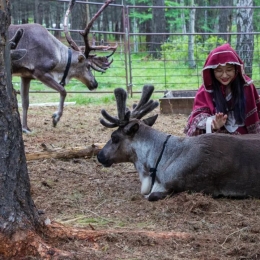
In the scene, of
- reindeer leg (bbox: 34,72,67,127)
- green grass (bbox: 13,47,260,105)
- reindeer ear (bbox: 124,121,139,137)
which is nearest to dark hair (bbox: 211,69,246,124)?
reindeer ear (bbox: 124,121,139,137)

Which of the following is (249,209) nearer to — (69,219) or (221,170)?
(221,170)

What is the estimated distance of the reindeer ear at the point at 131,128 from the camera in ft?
15.4

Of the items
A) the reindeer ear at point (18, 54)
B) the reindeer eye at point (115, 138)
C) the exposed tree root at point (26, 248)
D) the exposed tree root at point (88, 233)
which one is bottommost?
the exposed tree root at point (88, 233)

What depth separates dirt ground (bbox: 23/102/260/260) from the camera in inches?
121

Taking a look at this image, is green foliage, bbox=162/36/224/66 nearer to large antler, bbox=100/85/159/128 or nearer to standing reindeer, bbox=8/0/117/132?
standing reindeer, bbox=8/0/117/132

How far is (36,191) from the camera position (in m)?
4.64

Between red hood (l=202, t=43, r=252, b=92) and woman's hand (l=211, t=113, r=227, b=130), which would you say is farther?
red hood (l=202, t=43, r=252, b=92)

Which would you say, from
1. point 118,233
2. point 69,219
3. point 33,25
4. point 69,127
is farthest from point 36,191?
point 33,25

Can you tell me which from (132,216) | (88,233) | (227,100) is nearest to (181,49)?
(227,100)

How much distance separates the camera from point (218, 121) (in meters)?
4.71

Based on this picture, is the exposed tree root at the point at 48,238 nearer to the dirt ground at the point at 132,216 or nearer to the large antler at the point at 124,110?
the dirt ground at the point at 132,216

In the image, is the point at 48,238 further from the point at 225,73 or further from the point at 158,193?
the point at 225,73

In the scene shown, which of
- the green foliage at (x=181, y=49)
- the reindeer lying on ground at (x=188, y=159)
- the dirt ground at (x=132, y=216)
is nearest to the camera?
the dirt ground at (x=132, y=216)

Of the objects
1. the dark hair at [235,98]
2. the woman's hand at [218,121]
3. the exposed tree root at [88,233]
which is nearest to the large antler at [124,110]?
the woman's hand at [218,121]
